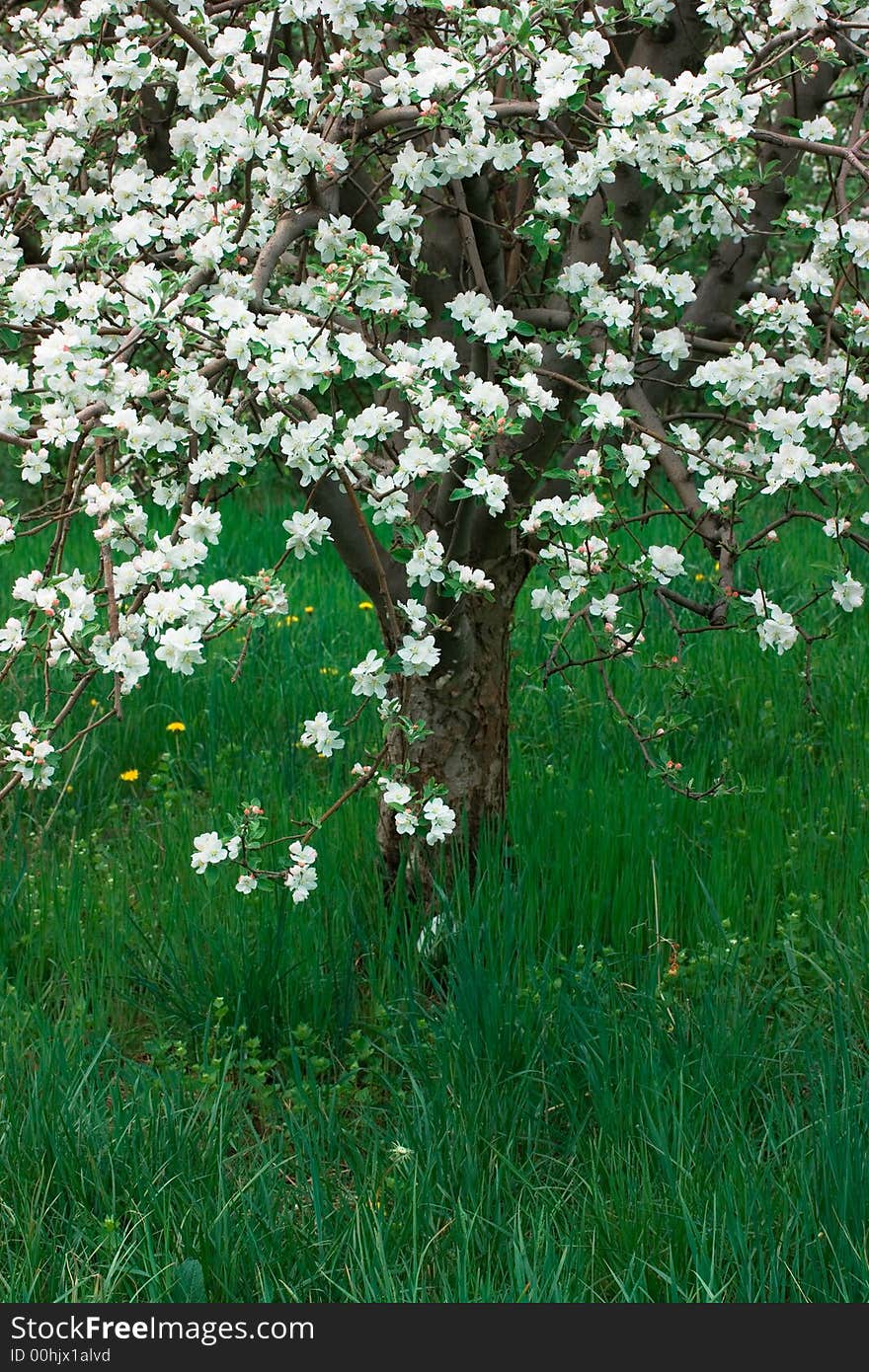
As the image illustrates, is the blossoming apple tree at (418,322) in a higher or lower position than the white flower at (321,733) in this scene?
higher

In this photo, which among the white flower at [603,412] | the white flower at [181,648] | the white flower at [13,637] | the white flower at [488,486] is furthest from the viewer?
the white flower at [603,412]

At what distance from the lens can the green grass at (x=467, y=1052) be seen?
2053 millimetres

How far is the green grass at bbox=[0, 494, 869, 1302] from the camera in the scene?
2.05 meters

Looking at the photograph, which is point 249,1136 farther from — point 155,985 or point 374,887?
point 374,887

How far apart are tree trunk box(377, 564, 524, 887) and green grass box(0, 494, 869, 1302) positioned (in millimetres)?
140

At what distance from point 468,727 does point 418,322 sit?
100cm

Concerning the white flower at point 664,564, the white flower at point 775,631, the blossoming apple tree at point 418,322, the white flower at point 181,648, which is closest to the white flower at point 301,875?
the blossoming apple tree at point 418,322

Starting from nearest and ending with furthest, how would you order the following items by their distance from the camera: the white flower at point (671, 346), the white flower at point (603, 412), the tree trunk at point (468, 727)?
the white flower at point (603, 412)
the white flower at point (671, 346)
the tree trunk at point (468, 727)

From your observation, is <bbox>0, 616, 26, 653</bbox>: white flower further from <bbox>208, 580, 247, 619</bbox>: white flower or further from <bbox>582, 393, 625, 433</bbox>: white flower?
<bbox>582, 393, 625, 433</bbox>: white flower

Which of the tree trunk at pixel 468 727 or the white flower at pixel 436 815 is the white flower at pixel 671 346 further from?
the white flower at pixel 436 815

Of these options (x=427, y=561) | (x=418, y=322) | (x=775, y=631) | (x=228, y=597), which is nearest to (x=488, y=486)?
(x=427, y=561)

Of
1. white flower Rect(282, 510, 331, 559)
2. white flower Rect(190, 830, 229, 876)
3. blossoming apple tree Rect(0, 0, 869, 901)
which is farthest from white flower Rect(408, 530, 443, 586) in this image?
white flower Rect(190, 830, 229, 876)

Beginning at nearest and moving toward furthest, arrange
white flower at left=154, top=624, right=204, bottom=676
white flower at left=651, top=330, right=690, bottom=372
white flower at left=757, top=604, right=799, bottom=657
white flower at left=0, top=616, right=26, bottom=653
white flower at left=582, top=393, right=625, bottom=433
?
1. white flower at left=154, top=624, right=204, bottom=676
2. white flower at left=0, top=616, right=26, bottom=653
3. white flower at left=582, top=393, right=625, bottom=433
4. white flower at left=757, top=604, right=799, bottom=657
5. white flower at left=651, top=330, right=690, bottom=372

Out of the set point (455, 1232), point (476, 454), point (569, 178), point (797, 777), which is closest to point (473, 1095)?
point (455, 1232)
